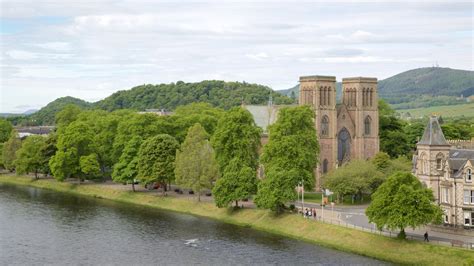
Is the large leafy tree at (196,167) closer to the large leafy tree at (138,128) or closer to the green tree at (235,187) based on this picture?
the green tree at (235,187)

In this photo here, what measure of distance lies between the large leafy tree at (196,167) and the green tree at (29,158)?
42.7m

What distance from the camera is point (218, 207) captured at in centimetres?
8869

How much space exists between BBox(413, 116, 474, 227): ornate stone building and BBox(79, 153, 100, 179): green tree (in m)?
58.8

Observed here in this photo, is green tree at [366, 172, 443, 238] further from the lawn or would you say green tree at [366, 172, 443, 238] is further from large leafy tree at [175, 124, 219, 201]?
large leafy tree at [175, 124, 219, 201]

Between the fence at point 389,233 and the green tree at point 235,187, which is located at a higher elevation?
the green tree at point 235,187

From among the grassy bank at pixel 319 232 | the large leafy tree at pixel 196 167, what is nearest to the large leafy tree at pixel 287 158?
the grassy bank at pixel 319 232

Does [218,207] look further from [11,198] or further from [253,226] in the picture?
[11,198]

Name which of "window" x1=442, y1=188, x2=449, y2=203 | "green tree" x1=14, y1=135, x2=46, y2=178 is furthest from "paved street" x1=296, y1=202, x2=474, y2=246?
"green tree" x1=14, y1=135, x2=46, y2=178

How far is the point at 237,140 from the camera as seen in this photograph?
92125 millimetres

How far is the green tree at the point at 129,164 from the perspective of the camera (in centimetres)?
10600

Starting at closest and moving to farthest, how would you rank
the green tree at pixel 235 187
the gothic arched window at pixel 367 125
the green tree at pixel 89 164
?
the green tree at pixel 235 187 → the gothic arched window at pixel 367 125 → the green tree at pixel 89 164

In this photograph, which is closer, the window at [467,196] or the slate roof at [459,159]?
the window at [467,196]

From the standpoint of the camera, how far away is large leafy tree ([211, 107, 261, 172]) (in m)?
92.1

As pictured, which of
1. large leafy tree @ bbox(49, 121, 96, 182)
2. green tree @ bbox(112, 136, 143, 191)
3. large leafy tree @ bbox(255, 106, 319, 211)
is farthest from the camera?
large leafy tree @ bbox(49, 121, 96, 182)
